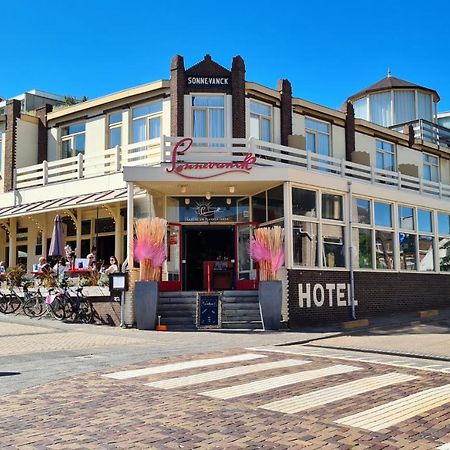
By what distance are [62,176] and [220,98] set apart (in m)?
6.93

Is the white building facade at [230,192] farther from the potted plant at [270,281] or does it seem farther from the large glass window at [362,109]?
the large glass window at [362,109]

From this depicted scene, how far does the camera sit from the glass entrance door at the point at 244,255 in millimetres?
19275

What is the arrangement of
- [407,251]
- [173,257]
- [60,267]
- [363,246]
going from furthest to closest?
[407,251]
[60,267]
[363,246]
[173,257]

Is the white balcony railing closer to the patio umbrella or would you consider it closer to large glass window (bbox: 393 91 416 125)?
the patio umbrella

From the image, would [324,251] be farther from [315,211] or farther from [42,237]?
[42,237]

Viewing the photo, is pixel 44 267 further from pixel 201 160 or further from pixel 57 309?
pixel 201 160

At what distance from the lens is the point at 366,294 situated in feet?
62.7

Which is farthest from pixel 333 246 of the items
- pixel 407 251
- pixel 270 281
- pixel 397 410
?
pixel 397 410

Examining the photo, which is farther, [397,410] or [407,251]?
[407,251]

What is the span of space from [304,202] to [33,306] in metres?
9.09

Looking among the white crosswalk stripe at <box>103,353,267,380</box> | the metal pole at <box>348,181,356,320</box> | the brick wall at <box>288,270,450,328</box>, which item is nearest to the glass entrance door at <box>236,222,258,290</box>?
the brick wall at <box>288,270,450,328</box>

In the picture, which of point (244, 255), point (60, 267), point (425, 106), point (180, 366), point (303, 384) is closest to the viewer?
point (303, 384)

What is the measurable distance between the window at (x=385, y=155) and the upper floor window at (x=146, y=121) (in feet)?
34.5

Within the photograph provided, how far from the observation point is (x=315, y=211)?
18.2m
